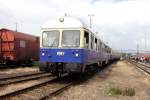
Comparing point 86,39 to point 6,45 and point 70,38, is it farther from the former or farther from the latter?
point 6,45

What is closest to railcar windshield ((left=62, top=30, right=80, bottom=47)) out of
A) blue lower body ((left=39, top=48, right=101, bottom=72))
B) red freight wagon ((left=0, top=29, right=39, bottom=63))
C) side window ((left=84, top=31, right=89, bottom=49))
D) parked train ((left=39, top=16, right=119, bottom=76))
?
parked train ((left=39, top=16, right=119, bottom=76))

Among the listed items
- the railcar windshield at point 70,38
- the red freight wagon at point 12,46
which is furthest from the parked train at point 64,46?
the red freight wagon at point 12,46

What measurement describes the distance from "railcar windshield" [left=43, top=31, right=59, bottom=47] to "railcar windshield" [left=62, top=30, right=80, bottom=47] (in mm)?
352

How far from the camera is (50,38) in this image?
1423 cm

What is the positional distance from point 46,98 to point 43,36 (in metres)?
5.50

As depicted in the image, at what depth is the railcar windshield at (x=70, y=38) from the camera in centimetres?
1370

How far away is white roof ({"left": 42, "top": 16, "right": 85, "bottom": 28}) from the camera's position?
13880 millimetres

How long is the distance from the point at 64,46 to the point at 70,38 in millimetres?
475

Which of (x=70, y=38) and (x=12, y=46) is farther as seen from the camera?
(x=12, y=46)

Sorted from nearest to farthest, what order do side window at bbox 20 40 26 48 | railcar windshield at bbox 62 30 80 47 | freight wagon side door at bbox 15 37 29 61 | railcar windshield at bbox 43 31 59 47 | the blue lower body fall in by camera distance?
the blue lower body → railcar windshield at bbox 62 30 80 47 → railcar windshield at bbox 43 31 59 47 → freight wagon side door at bbox 15 37 29 61 → side window at bbox 20 40 26 48

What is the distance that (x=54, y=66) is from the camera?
45.8 ft

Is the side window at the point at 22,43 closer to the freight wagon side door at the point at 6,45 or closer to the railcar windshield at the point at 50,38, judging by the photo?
the freight wagon side door at the point at 6,45

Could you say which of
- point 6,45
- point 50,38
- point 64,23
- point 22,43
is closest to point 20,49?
point 22,43

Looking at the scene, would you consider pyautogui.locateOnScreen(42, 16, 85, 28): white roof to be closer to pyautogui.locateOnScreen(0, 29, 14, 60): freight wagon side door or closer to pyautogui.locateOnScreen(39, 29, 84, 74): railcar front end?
pyautogui.locateOnScreen(39, 29, 84, 74): railcar front end
